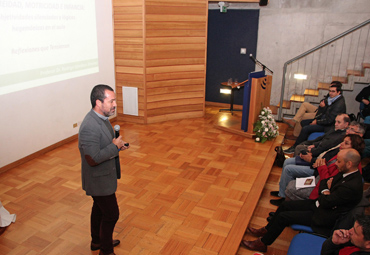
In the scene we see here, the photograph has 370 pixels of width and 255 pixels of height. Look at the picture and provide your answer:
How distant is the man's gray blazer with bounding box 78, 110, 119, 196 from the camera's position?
2553 mm

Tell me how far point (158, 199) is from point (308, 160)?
1922mm

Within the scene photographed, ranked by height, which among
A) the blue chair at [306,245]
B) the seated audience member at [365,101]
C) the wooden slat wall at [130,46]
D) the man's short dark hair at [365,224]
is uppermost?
the wooden slat wall at [130,46]

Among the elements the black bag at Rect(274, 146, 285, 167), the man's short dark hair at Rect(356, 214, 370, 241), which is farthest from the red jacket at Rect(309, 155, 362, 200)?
the black bag at Rect(274, 146, 285, 167)

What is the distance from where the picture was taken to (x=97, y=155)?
255 centimetres

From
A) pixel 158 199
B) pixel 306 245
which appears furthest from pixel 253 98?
pixel 306 245

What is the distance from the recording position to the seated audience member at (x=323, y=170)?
334 cm

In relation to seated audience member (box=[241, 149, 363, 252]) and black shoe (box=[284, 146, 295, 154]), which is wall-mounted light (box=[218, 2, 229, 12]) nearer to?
black shoe (box=[284, 146, 295, 154])

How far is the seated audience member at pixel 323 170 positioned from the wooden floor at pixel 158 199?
43 centimetres

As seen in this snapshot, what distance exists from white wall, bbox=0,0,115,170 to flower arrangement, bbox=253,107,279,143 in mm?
3077

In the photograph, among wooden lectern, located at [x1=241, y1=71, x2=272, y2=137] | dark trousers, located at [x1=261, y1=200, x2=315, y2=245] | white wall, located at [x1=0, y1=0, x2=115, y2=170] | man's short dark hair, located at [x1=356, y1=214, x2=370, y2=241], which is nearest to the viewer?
man's short dark hair, located at [x1=356, y1=214, x2=370, y2=241]

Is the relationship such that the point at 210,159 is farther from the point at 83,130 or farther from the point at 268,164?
the point at 83,130

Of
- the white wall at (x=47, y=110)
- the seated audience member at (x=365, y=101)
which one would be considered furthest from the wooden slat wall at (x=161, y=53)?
the seated audience member at (x=365, y=101)

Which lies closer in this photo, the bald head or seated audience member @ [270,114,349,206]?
the bald head

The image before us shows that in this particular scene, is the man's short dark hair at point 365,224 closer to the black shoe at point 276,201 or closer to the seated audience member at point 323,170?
the seated audience member at point 323,170
